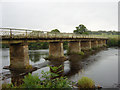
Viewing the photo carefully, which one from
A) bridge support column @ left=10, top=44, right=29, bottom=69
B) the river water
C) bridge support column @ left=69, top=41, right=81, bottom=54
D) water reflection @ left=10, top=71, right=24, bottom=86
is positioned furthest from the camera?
bridge support column @ left=69, top=41, right=81, bottom=54

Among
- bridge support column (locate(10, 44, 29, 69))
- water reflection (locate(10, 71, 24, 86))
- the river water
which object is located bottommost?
the river water

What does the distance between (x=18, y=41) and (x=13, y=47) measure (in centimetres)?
187

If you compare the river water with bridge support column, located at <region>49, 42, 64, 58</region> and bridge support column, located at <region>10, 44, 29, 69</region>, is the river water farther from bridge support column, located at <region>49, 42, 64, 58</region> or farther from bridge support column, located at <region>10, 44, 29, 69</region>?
bridge support column, located at <region>49, 42, 64, 58</region>

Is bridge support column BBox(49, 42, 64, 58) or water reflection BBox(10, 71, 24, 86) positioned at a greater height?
bridge support column BBox(49, 42, 64, 58)

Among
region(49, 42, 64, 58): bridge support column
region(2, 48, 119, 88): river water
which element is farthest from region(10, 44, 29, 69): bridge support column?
region(49, 42, 64, 58): bridge support column

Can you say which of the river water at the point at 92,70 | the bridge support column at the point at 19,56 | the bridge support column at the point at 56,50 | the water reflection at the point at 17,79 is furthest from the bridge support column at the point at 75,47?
the water reflection at the point at 17,79

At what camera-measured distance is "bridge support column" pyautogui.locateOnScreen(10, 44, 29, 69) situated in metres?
18.0

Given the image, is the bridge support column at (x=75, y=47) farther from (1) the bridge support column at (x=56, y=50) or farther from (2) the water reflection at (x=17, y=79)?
(2) the water reflection at (x=17, y=79)

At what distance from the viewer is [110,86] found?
12.2 metres

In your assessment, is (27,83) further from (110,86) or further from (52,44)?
(52,44)

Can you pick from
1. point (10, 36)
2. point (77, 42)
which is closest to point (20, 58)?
point (10, 36)

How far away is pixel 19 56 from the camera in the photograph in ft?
59.9

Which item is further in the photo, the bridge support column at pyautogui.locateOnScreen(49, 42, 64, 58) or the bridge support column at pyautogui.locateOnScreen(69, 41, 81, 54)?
the bridge support column at pyautogui.locateOnScreen(69, 41, 81, 54)

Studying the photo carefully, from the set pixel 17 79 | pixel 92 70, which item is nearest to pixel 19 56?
pixel 17 79
